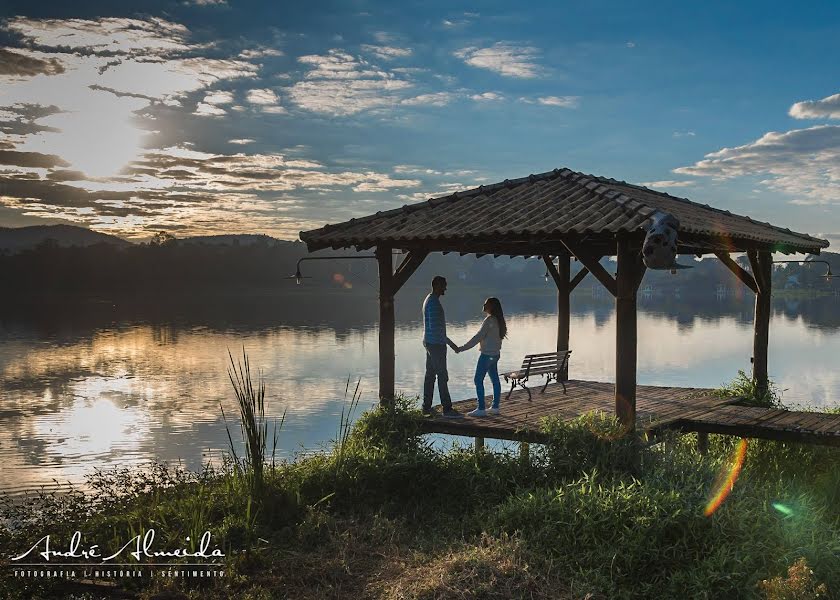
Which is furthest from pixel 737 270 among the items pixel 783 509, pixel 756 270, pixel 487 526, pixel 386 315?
pixel 487 526

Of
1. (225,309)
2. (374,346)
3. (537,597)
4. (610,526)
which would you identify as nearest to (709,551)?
(610,526)

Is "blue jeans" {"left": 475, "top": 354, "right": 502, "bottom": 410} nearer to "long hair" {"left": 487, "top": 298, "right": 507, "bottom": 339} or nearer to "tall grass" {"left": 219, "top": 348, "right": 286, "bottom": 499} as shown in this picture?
"long hair" {"left": 487, "top": 298, "right": 507, "bottom": 339}

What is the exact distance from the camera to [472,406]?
1322 centimetres

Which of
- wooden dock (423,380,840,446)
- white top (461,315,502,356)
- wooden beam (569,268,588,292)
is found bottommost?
wooden dock (423,380,840,446)

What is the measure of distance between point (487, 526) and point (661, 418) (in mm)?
4970

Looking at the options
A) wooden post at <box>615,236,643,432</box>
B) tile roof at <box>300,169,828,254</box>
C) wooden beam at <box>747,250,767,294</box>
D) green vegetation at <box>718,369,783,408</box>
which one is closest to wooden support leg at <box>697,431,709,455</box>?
green vegetation at <box>718,369,783,408</box>

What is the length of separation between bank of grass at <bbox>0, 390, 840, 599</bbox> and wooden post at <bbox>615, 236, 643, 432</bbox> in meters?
0.45

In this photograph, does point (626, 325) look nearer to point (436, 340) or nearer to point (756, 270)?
point (436, 340)

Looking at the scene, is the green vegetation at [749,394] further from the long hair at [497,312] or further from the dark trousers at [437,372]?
the dark trousers at [437,372]

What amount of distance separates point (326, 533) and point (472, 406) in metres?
4.80

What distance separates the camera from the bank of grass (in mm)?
7289

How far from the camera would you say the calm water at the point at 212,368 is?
897 inches
